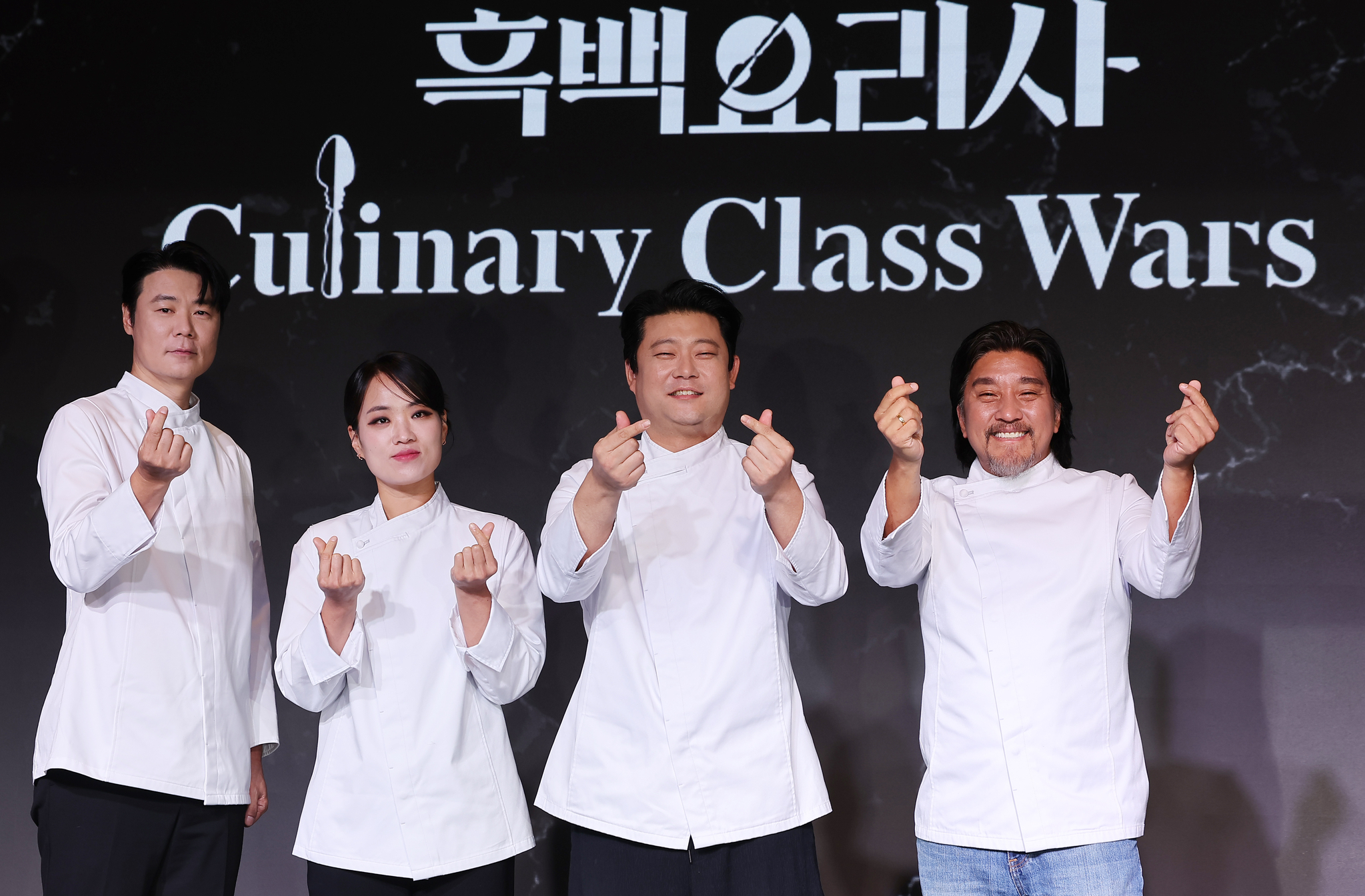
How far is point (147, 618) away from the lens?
7.47ft

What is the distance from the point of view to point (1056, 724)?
208cm

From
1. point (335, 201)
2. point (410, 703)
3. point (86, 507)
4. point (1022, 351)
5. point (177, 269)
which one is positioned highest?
point (335, 201)

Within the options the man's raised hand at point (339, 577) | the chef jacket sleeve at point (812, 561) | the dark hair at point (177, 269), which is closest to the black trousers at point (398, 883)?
the man's raised hand at point (339, 577)

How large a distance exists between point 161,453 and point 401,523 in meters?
0.40

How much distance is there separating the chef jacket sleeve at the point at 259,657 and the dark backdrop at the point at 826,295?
0.56 meters

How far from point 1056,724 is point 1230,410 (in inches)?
43.0

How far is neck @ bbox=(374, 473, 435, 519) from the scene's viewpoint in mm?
2363

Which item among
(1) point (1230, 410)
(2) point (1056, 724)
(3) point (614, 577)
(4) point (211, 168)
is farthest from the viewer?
(4) point (211, 168)

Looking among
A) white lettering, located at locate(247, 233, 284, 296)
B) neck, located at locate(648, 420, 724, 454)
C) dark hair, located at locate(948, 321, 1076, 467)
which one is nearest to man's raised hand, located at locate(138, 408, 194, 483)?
neck, located at locate(648, 420, 724, 454)

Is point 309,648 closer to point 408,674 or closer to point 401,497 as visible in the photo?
point 408,674

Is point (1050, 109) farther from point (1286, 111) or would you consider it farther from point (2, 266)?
point (2, 266)

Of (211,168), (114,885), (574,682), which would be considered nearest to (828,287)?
(574,682)

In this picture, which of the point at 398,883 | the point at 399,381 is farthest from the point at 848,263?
the point at 398,883

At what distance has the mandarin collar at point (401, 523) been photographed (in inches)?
91.2
